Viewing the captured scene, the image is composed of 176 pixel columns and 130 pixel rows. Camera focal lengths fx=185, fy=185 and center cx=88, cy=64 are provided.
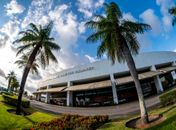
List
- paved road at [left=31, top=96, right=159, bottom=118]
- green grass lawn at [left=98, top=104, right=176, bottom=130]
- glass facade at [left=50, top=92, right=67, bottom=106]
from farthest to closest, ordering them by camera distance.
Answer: glass facade at [left=50, top=92, right=67, bottom=106] → paved road at [left=31, top=96, right=159, bottom=118] → green grass lawn at [left=98, top=104, right=176, bottom=130]

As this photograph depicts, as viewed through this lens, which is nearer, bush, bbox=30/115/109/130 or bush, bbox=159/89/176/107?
bush, bbox=30/115/109/130

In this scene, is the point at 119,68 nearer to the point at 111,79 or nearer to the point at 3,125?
the point at 111,79

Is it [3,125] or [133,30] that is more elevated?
[133,30]

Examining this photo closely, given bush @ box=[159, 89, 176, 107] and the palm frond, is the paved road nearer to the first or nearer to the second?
bush @ box=[159, 89, 176, 107]

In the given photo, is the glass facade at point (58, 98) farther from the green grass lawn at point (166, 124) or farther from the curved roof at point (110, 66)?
the green grass lawn at point (166, 124)

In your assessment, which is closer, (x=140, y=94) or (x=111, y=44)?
(x=140, y=94)

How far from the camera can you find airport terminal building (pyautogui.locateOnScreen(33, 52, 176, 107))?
38.8m

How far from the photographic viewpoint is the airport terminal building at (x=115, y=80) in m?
38.8

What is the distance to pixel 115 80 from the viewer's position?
38.3 meters

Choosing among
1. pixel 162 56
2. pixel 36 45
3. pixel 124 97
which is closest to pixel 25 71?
pixel 36 45

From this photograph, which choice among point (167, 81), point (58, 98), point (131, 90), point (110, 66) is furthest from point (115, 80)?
point (58, 98)

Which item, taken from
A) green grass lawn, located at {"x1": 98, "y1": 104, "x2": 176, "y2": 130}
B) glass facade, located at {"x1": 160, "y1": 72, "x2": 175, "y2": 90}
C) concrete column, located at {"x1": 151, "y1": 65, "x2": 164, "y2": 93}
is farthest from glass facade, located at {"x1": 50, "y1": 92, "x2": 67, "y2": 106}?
green grass lawn, located at {"x1": 98, "y1": 104, "x2": 176, "y2": 130}

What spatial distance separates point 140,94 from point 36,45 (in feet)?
46.4

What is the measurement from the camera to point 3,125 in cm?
1595
